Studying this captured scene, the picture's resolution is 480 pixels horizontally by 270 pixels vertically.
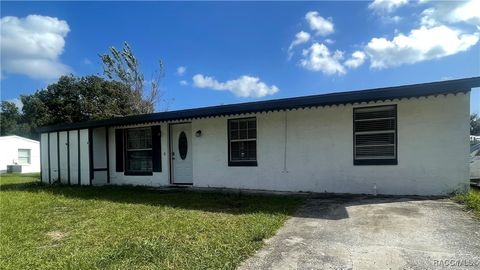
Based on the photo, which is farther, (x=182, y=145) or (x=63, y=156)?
(x=63, y=156)

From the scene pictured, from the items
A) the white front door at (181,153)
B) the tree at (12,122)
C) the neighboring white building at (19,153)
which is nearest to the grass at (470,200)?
the white front door at (181,153)

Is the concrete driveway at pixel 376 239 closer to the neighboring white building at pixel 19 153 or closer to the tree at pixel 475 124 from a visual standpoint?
the neighboring white building at pixel 19 153

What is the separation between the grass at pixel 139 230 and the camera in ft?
15.5

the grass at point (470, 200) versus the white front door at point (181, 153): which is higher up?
the white front door at point (181, 153)

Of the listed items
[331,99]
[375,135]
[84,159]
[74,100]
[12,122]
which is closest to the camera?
[331,99]

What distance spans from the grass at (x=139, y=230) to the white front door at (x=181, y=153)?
7.89ft

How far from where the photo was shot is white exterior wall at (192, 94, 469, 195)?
8133 millimetres

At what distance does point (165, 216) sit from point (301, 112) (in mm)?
4657

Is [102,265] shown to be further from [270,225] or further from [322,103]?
[322,103]

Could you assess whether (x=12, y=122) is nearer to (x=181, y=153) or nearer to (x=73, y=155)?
(x=73, y=155)

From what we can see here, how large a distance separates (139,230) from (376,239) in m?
3.71

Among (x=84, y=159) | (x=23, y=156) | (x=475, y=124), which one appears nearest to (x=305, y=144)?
(x=84, y=159)

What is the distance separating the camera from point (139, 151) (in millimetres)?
13461

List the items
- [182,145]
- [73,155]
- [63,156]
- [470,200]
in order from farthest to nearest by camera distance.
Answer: [63,156], [73,155], [182,145], [470,200]
